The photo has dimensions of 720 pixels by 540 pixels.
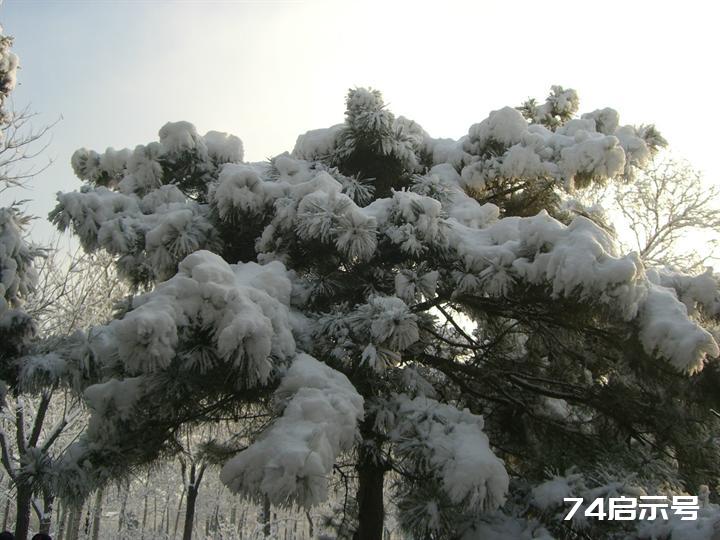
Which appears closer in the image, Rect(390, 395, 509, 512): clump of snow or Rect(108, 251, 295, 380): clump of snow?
Rect(108, 251, 295, 380): clump of snow

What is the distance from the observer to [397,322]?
3.20m

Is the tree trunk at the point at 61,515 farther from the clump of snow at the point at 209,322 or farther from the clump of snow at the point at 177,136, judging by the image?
the clump of snow at the point at 177,136

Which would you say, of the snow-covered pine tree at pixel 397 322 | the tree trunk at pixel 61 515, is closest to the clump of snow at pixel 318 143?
the snow-covered pine tree at pixel 397 322

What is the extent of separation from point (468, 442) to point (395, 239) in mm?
1419

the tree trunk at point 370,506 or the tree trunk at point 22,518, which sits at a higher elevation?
the tree trunk at point 370,506

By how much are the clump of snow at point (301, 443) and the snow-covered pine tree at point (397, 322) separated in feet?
0.04

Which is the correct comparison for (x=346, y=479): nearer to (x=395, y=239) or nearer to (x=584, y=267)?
(x=395, y=239)

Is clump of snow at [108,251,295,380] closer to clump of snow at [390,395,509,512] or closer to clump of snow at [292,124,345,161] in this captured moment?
clump of snow at [390,395,509,512]

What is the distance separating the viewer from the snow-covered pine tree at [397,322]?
9.55 ft

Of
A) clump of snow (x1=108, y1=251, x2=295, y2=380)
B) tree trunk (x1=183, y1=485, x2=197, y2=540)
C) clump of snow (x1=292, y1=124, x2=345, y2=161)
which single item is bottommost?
tree trunk (x1=183, y1=485, x2=197, y2=540)

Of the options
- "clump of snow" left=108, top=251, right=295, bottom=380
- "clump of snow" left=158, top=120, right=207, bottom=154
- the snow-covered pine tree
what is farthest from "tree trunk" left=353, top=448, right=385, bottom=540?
"clump of snow" left=158, top=120, right=207, bottom=154

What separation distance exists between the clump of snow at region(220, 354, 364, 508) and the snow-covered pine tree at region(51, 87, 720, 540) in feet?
0.04

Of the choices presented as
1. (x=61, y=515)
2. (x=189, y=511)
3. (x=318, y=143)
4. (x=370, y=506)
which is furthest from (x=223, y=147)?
(x=189, y=511)

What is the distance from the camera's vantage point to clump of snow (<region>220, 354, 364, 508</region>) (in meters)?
2.49
